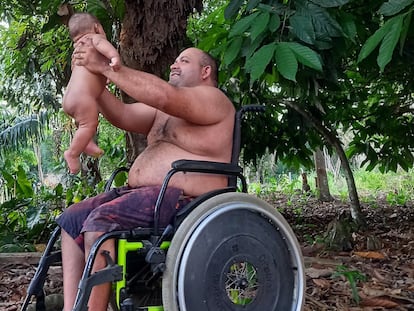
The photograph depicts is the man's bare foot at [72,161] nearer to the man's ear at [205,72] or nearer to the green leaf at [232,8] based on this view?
the man's ear at [205,72]

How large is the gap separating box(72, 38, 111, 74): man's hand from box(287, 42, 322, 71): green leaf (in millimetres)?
836

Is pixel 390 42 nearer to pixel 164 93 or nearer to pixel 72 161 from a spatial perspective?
pixel 164 93

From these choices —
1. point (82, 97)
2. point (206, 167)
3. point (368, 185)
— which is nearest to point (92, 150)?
point (82, 97)

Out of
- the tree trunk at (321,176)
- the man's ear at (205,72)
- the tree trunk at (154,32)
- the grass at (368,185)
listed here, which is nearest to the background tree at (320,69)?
the man's ear at (205,72)

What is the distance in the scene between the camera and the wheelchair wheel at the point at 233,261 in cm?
197

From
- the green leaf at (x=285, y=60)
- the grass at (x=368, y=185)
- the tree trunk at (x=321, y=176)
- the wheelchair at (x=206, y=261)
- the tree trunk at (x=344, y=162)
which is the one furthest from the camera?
the grass at (x=368, y=185)

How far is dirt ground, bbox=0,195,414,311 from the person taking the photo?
3043 millimetres

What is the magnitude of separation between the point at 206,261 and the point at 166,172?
0.47 m

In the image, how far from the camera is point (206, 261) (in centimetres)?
201

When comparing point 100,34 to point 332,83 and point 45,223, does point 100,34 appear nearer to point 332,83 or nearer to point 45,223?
point 332,83

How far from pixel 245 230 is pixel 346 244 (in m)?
2.57

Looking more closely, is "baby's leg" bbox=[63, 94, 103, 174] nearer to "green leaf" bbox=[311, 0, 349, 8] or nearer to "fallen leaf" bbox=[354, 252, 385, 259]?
"green leaf" bbox=[311, 0, 349, 8]

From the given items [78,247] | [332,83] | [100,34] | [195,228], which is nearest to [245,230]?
[195,228]

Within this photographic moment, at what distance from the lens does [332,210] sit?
7805 mm
